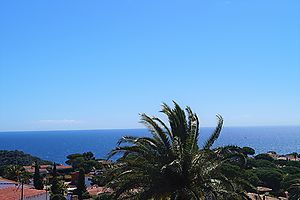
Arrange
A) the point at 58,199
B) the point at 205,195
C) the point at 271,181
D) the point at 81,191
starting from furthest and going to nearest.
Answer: the point at 271,181 → the point at 81,191 → the point at 58,199 → the point at 205,195

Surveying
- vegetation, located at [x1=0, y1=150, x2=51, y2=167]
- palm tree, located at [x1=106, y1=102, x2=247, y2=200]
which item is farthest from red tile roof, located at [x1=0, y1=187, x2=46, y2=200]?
vegetation, located at [x1=0, y1=150, x2=51, y2=167]

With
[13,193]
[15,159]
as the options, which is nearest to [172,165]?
[13,193]

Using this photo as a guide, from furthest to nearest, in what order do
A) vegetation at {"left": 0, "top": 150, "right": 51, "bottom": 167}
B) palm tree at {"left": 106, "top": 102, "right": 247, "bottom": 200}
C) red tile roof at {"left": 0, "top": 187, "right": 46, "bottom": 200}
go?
vegetation at {"left": 0, "top": 150, "right": 51, "bottom": 167} → red tile roof at {"left": 0, "top": 187, "right": 46, "bottom": 200} → palm tree at {"left": 106, "top": 102, "right": 247, "bottom": 200}

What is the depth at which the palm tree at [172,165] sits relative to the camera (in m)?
9.80

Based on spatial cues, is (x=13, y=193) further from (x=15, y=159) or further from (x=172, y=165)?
(x=15, y=159)

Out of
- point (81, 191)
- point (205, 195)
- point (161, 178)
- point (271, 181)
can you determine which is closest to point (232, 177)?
point (205, 195)

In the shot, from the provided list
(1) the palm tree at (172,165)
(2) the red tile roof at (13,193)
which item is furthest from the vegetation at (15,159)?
(1) the palm tree at (172,165)

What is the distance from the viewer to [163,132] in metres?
10.3

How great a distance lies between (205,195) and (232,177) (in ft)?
3.79

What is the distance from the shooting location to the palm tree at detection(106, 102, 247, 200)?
9805mm

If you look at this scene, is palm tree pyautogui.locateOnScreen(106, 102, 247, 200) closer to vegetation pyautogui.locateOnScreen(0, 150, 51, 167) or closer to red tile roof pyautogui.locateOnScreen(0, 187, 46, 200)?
red tile roof pyautogui.locateOnScreen(0, 187, 46, 200)

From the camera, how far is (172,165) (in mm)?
9469

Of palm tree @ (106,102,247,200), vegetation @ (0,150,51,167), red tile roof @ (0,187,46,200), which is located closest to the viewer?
palm tree @ (106,102,247,200)

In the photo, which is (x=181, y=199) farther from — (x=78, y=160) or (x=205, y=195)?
(x=78, y=160)
